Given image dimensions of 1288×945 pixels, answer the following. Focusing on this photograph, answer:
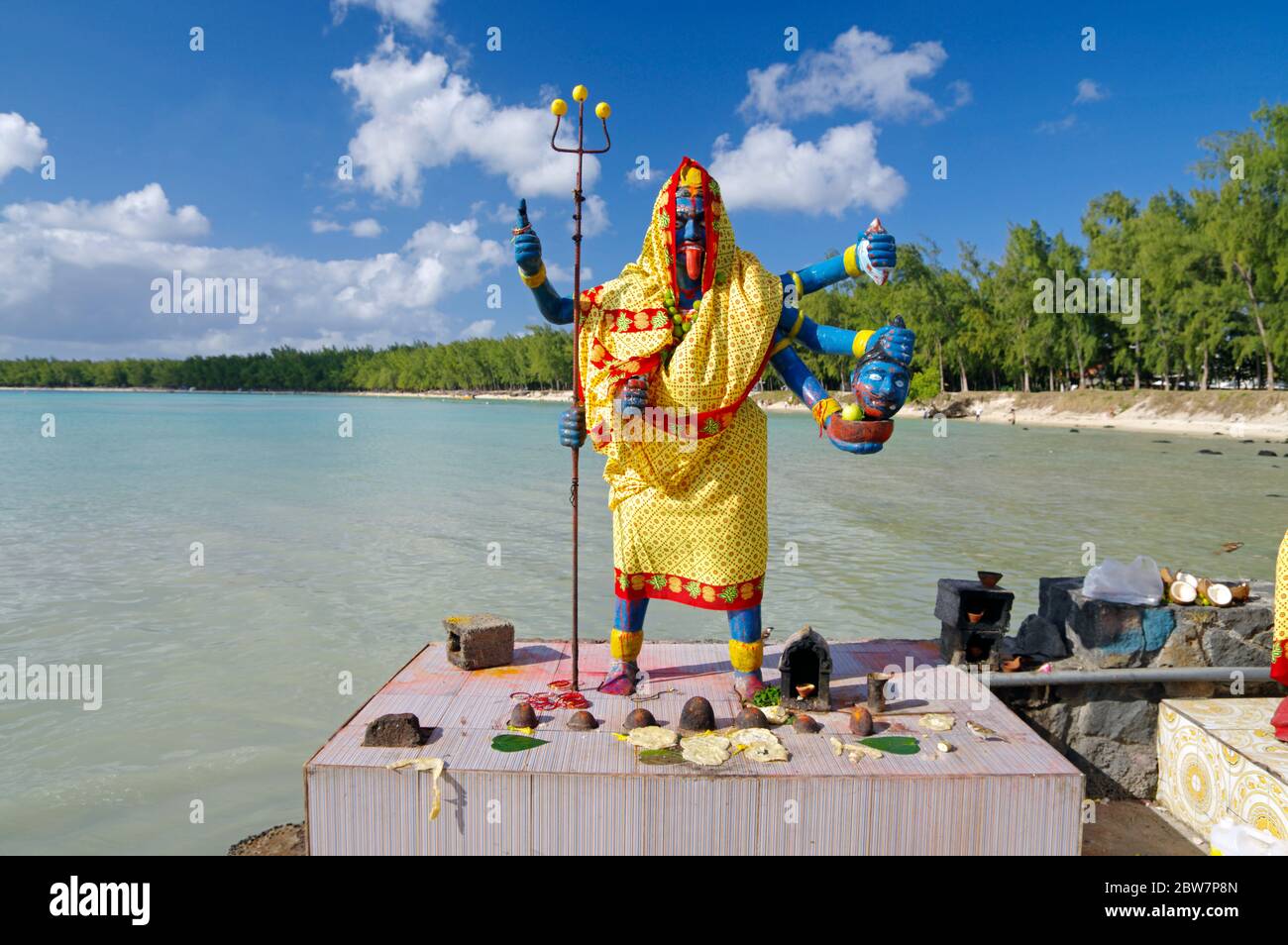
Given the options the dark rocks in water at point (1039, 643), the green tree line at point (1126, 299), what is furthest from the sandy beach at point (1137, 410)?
the dark rocks in water at point (1039, 643)

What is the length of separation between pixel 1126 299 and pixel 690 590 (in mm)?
45126

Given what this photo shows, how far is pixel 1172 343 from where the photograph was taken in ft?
133

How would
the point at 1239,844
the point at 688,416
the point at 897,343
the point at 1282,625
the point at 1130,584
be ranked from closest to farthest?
the point at 1239,844 → the point at 1282,625 → the point at 897,343 → the point at 688,416 → the point at 1130,584

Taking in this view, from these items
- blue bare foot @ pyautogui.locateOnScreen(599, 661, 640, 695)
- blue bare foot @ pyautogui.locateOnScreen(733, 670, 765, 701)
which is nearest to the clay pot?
blue bare foot @ pyautogui.locateOnScreen(733, 670, 765, 701)

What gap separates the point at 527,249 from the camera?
166 inches

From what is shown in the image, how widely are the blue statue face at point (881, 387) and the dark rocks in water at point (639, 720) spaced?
5.87 feet

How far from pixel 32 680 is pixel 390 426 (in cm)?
3977

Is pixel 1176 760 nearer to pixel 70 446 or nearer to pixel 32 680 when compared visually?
pixel 32 680

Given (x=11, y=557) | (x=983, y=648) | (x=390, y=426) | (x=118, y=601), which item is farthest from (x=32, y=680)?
(x=390, y=426)

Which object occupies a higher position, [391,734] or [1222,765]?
[391,734]

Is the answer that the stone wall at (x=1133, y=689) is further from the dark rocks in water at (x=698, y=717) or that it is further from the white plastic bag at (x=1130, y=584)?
the dark rocks in water at (x=698, y=717)

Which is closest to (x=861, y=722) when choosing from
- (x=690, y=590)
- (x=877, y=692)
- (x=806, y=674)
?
(x=877, y=692)

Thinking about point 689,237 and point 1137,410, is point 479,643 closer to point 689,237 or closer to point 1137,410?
point 689,237

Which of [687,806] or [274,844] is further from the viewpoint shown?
[274,844]
